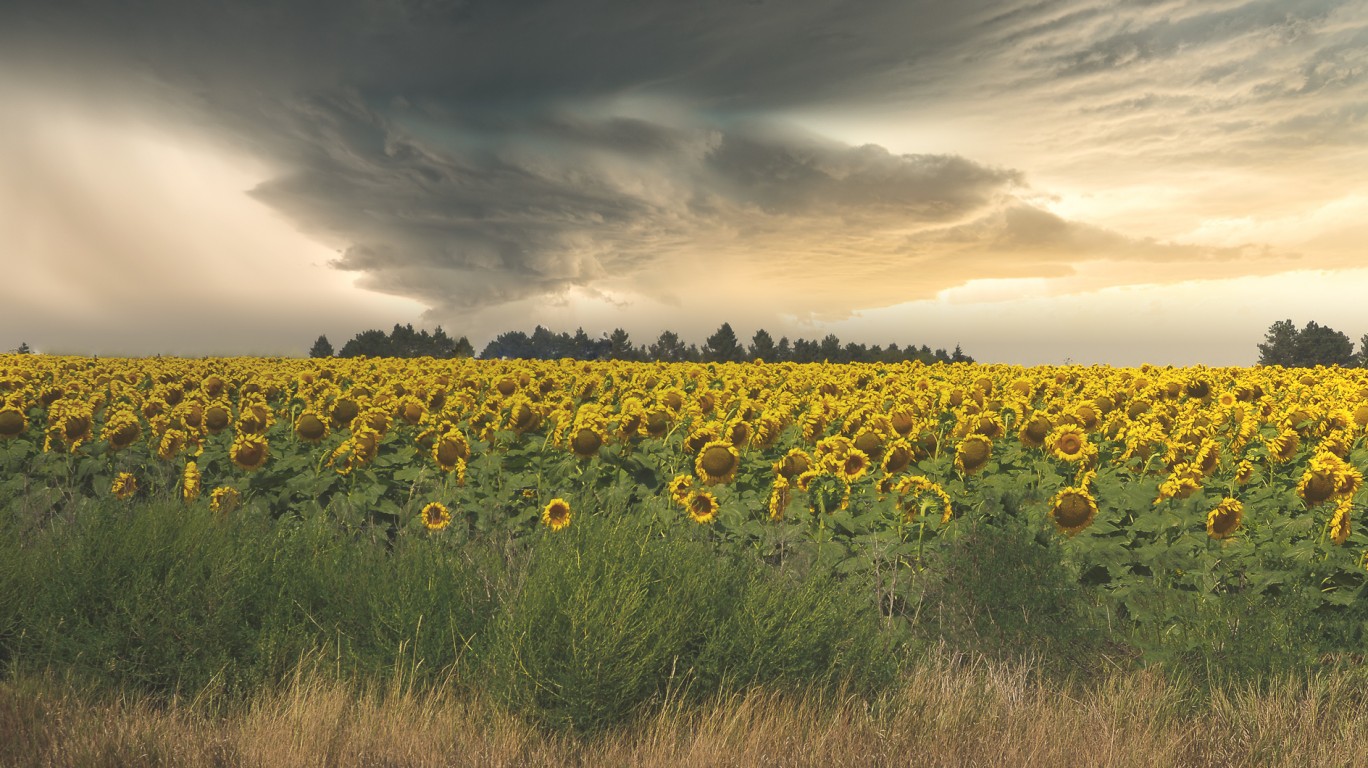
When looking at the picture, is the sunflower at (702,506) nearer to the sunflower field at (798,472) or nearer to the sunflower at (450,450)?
the sunflower field at (798,472)

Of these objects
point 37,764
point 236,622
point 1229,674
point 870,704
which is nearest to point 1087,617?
point 1229,674

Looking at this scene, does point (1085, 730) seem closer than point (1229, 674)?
Yes

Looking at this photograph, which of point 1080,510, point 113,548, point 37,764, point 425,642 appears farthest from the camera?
point 1080,510

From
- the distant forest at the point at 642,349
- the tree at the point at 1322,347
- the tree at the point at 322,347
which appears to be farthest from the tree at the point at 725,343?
the tree at the point at 1322,347

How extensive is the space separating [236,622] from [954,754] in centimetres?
450

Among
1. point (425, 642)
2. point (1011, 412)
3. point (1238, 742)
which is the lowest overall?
point (1238, 742)

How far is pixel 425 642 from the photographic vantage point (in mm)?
6453

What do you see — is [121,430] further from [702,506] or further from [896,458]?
[896,458]

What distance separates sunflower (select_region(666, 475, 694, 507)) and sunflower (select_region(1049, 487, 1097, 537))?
291cm

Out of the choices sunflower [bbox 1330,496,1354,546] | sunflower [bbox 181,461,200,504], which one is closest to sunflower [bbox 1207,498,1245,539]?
sunflower [bbox 1330,496,1354,546]

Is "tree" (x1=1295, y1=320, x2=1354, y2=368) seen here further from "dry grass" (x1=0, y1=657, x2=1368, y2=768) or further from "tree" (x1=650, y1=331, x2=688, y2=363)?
"dry grass" (x1=0, y1=657, x2=1368, y2=768)

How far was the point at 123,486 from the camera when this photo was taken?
10.2 meters

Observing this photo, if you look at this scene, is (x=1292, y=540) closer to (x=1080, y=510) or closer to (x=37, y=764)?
(x=1080, y=510)

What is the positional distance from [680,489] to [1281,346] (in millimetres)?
74699
